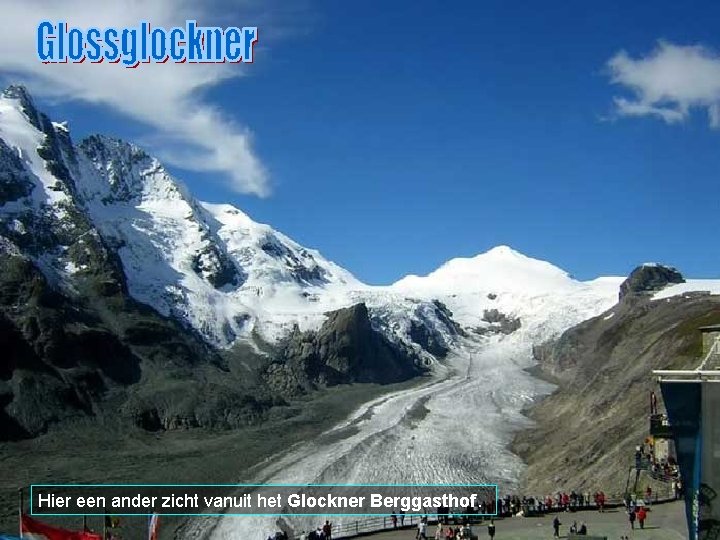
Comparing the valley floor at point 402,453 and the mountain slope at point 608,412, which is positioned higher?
the mountain slope at point 608,412

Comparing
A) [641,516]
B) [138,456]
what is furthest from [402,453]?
[641,516]

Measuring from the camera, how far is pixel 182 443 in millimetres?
111938

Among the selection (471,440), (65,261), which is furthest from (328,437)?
(65,261)

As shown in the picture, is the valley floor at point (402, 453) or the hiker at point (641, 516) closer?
the hiker at point (641, 516)

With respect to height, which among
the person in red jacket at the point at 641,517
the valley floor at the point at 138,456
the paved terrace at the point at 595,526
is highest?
the person in red jacket at the point at 641,517

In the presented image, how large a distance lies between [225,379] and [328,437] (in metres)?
56.8

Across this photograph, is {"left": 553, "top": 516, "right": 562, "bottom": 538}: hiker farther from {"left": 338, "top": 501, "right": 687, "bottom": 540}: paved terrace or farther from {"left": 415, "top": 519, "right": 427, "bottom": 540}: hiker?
{"left": 415, "top": 519, "right": 427, "bottom": 540}: hiker

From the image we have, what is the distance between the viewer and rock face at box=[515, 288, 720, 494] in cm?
6656

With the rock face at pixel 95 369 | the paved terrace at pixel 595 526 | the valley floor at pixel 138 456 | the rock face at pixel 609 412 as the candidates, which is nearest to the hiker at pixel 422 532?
the paved terrace at pixel 595 526

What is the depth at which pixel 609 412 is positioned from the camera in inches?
3482

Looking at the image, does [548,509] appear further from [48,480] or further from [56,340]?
[56,340]

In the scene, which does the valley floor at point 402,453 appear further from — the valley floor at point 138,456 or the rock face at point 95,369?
the rock face at point 95,369

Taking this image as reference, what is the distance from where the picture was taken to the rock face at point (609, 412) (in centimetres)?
6656

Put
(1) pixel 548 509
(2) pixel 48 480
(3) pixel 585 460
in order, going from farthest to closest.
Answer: (2) pixel 48 480 < (3) pixel 585 460 < (1) pixel 548 509
